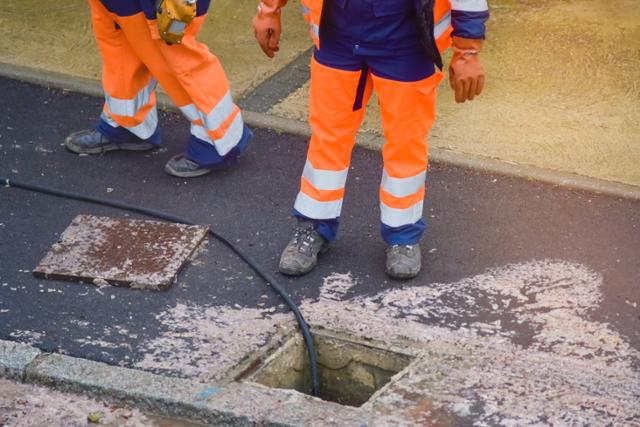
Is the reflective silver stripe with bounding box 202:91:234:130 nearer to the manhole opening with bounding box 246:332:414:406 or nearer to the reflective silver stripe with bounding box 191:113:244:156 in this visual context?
the reflective silver stripe with bounding box 191:113:244:156

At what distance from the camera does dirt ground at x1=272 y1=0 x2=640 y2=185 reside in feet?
19.2

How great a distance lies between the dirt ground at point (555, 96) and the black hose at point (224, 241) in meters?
1.34

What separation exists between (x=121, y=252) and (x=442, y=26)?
1.77 meters

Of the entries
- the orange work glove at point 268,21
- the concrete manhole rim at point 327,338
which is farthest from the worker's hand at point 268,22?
the concrete manhole rim at point 327,338

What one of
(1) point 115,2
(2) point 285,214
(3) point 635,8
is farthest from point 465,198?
(3) point 635,8

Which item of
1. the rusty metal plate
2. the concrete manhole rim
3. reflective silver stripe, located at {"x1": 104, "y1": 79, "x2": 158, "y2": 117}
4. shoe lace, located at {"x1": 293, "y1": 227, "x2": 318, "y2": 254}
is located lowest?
the rusty metal plate

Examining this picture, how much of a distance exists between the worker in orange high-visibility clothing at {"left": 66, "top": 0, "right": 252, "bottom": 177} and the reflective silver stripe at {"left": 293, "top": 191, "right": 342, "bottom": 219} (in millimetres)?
872

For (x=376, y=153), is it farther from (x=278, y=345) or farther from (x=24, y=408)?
(x=24, y=408)

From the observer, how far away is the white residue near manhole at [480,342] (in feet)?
12.7

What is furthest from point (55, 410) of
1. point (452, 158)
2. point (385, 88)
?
point (452, 158)

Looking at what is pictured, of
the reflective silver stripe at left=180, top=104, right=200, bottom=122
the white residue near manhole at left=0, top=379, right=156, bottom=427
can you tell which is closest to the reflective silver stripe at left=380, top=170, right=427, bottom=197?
the reflective silver stripe at left=180, top=104, right=200, bottom=122

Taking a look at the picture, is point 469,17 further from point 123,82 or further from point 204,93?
point 123,82

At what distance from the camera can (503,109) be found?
634cm

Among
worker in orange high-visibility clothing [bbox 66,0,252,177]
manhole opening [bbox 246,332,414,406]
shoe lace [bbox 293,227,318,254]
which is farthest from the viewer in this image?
worker in orange high-visibility clothing [bbox 66,0,252,177]
